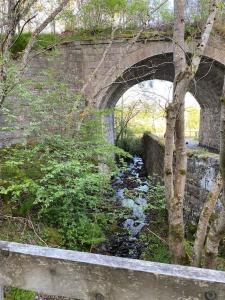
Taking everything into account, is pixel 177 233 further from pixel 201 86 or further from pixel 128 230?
pixel 201 86

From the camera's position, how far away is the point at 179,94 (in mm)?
3127

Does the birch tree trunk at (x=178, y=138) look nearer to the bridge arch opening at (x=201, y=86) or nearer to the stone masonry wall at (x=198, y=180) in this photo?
the stone masonry wall at (x=198, y=180)

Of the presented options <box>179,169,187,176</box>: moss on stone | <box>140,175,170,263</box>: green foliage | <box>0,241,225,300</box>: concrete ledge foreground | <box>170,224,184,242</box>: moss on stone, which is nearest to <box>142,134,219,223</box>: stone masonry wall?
<box>140,175,170,263</box>: green foliage

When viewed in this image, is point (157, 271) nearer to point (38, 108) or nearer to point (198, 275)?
point (198, 275)

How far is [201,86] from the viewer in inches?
601

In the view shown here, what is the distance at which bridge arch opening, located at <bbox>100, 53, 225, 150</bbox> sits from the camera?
39.7 ft

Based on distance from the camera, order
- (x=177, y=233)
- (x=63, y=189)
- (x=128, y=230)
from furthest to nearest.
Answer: (x=128, y=230), (x=63, y=189), (x=177, y=233)

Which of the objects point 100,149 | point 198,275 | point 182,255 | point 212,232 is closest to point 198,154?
point 100,149

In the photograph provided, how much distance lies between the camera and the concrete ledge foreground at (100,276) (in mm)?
1141

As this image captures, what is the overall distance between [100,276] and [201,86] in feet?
49.6

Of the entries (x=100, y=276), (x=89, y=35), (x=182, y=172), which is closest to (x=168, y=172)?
(x=182, y=172)

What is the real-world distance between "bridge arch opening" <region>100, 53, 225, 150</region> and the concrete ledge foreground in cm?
1064

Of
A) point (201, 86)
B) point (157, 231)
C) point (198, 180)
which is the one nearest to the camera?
point (198, 180)

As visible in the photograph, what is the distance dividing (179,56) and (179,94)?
1.56ft
